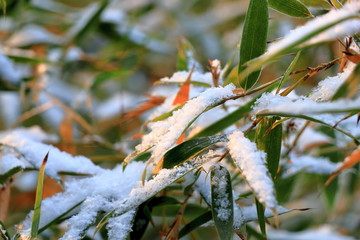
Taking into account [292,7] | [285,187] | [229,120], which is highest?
[292,7]

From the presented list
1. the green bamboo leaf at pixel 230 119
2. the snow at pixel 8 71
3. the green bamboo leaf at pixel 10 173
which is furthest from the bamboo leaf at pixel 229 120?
the snow at pixel 8 71

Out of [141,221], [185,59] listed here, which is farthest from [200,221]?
[185,59]

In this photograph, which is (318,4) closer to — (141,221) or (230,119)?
(230,119)

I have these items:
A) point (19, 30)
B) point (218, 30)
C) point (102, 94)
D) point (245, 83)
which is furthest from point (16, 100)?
point (245, 83)

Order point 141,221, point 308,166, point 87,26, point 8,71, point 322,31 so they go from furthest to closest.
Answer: point 87,26 → point 8,71 → point 308,166 → point 141,221 → point 322,31

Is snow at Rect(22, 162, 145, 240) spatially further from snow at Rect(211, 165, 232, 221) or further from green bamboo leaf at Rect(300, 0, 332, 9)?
green bamboo leaf at Rect(300, 0, 332, 9)

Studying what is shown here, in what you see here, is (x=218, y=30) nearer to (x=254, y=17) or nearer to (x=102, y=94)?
(x=102, y=94)

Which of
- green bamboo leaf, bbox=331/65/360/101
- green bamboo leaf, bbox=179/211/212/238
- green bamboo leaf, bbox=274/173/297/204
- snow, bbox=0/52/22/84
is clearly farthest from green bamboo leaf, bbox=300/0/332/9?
snow, bbox=0/52/22/84
